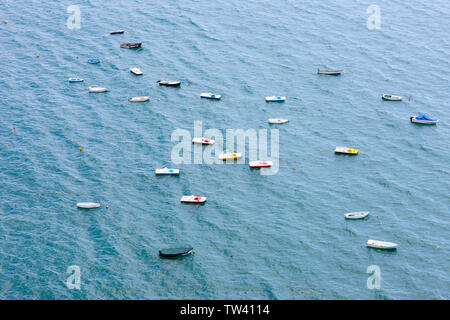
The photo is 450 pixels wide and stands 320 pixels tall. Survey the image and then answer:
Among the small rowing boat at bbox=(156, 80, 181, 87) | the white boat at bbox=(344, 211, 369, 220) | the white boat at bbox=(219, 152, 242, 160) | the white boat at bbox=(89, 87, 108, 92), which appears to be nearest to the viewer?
the white boat at bbox=(344, 211, 369, 220)

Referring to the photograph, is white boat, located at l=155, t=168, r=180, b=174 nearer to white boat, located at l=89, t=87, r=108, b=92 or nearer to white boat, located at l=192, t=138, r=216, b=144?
white boat, located at l=192, t=138, r=216, b=144

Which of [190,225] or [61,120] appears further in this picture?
[61,120]

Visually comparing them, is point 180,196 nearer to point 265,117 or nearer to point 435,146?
point 265,117

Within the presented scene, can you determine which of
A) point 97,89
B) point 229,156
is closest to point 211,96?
point 229,156

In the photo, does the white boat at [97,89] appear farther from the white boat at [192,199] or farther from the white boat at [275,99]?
the white boat at [192,199]

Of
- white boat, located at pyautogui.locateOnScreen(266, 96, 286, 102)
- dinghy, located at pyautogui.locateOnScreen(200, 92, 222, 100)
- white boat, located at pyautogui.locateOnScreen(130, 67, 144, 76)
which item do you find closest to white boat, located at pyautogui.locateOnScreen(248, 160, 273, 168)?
white boat, located at pyautogui.locateOnScreen(266, 96, 286, 102)

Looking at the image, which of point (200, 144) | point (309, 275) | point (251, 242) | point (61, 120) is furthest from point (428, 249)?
point (61, 120)

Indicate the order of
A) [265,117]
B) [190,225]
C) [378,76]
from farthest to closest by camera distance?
[378,76] → [265,117] → [190,225]
